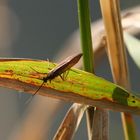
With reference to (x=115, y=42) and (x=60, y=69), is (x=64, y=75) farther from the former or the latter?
(x=115, y=42)

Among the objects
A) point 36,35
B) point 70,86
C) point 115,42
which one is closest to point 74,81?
point 70,86

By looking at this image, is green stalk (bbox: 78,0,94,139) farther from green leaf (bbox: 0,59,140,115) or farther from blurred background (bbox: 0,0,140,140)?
blurred background (bbox: 0,0,140,140)

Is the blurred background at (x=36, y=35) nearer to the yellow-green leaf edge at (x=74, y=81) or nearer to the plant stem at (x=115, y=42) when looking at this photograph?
the plant stem at (x=115, y=42)

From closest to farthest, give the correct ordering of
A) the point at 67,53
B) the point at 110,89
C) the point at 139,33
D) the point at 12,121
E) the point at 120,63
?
the point at 110,89 < the point at 120,63 < the point at 139,33 < the point at 67,53 < the point at 12,121

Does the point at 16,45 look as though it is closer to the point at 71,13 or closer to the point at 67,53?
the point at 71,13

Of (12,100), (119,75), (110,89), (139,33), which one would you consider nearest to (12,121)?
(12,100)

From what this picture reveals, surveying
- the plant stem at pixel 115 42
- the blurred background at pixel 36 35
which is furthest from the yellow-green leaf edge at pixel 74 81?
the blurred background at pixel 36 35

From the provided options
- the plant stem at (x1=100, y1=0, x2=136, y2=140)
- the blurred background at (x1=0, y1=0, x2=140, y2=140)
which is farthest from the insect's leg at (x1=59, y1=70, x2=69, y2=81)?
the blurred background at (x1=0, y1=0, x2=140, y2=140)

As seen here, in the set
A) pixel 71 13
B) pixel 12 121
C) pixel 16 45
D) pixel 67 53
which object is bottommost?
pixel 12 121
